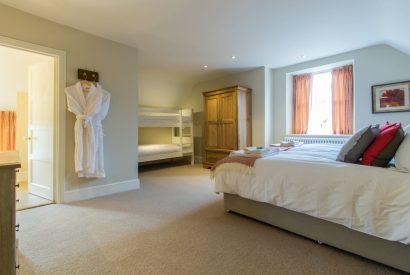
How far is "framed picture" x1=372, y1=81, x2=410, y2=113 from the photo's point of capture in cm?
357

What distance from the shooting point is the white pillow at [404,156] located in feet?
5.01

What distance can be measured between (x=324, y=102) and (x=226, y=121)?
87.0 inches

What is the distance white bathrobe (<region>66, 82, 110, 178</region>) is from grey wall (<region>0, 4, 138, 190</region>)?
141mm

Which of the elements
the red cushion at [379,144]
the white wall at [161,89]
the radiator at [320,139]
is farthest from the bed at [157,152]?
the red cushion at [379,144]

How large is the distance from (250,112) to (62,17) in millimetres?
3988

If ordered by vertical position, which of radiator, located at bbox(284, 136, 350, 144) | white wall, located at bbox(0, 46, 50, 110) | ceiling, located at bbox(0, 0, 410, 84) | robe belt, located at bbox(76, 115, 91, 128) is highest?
ceiling, located at bbox(0, 0, 410, 84)

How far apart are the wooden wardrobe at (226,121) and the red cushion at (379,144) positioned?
3.20m

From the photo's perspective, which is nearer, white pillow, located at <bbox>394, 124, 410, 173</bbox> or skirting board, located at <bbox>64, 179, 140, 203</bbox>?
white pillow, located at <bbox>394, 124, 410, 173</bbox>

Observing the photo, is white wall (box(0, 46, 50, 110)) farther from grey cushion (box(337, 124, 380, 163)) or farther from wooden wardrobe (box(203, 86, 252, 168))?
grey cushion (box(337, 124, 380, 163))

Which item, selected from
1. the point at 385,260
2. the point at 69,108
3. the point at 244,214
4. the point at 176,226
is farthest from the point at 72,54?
the point at 385,260

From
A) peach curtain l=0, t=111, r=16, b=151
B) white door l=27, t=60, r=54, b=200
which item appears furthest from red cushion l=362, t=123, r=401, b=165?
peach curtain l=0, t=111, r=16, b=151

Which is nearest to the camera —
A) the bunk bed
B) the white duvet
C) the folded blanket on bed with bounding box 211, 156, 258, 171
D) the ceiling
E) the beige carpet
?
the white duvet

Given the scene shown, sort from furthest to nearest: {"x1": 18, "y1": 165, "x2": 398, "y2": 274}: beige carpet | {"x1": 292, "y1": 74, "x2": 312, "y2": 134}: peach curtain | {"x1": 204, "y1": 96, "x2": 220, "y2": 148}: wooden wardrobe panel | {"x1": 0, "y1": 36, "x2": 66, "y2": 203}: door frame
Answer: {"x1": 204, "y1": 96, "x2": 220, "y2": 148}: wooden wardrobe panel, {"x1": 292, "y1": 74, "x2": 312, "y2": 134}: peach curtain, {"x1": 0, "y1": 36, "x2": 66, "y2": 203}: door frame, {"x1": 18, "y1": 165, "x2": 398, "y2": 274}: beige carpet

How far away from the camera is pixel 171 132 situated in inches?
260
